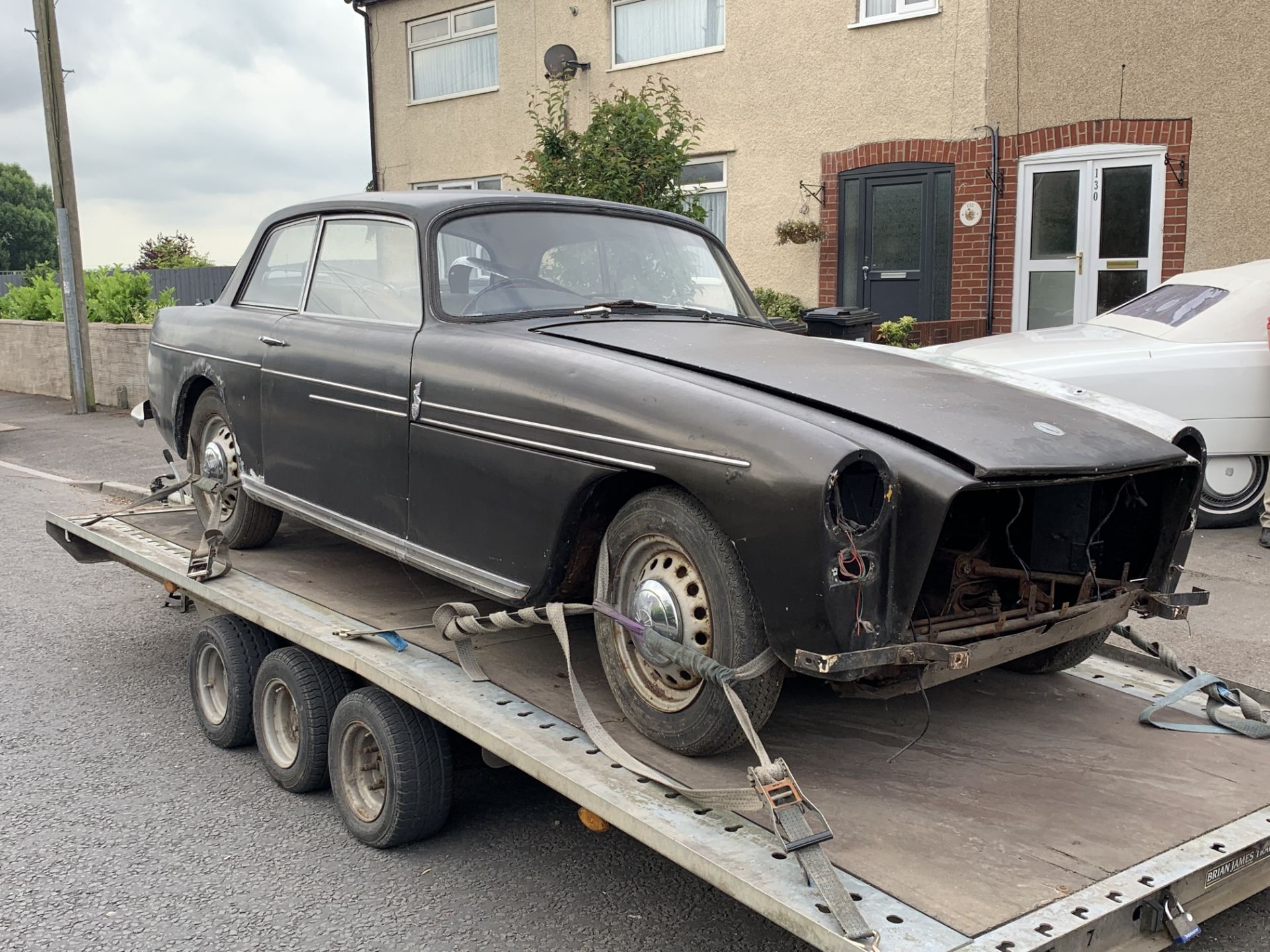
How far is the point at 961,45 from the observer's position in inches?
467

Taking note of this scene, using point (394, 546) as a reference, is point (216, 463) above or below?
above

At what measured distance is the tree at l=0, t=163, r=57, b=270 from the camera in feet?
254

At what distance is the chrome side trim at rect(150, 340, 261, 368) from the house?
236 inches

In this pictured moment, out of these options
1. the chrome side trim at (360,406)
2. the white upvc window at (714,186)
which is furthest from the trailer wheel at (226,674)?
the white upvc window at (714,186)

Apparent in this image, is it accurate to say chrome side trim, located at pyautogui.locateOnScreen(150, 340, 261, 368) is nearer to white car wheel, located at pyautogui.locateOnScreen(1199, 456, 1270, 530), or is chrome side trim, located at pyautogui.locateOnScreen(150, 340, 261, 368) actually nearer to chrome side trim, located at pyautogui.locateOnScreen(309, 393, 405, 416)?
chrome side trim, located at pyautogui.locateOnScreen(309, 393, 405, 416)

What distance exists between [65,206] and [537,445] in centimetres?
1552

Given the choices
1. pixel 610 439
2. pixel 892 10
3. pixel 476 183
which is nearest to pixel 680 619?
pixel 610 439

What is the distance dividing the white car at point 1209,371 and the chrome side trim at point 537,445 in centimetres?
442

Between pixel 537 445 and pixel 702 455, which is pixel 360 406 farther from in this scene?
pixel 702 455

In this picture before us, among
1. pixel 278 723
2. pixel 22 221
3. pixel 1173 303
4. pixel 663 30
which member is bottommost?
pixel 278 723

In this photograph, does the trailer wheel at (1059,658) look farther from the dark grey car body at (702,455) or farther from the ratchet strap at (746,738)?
the ratchet strap at (746,738)

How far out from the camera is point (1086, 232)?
11.5 metres

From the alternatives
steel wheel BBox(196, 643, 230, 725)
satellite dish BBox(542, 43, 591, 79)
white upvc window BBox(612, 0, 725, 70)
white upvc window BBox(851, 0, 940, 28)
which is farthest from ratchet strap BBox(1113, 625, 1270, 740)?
satellite dish BBox(542, 43, 591, 79)

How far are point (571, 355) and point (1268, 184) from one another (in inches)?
360
